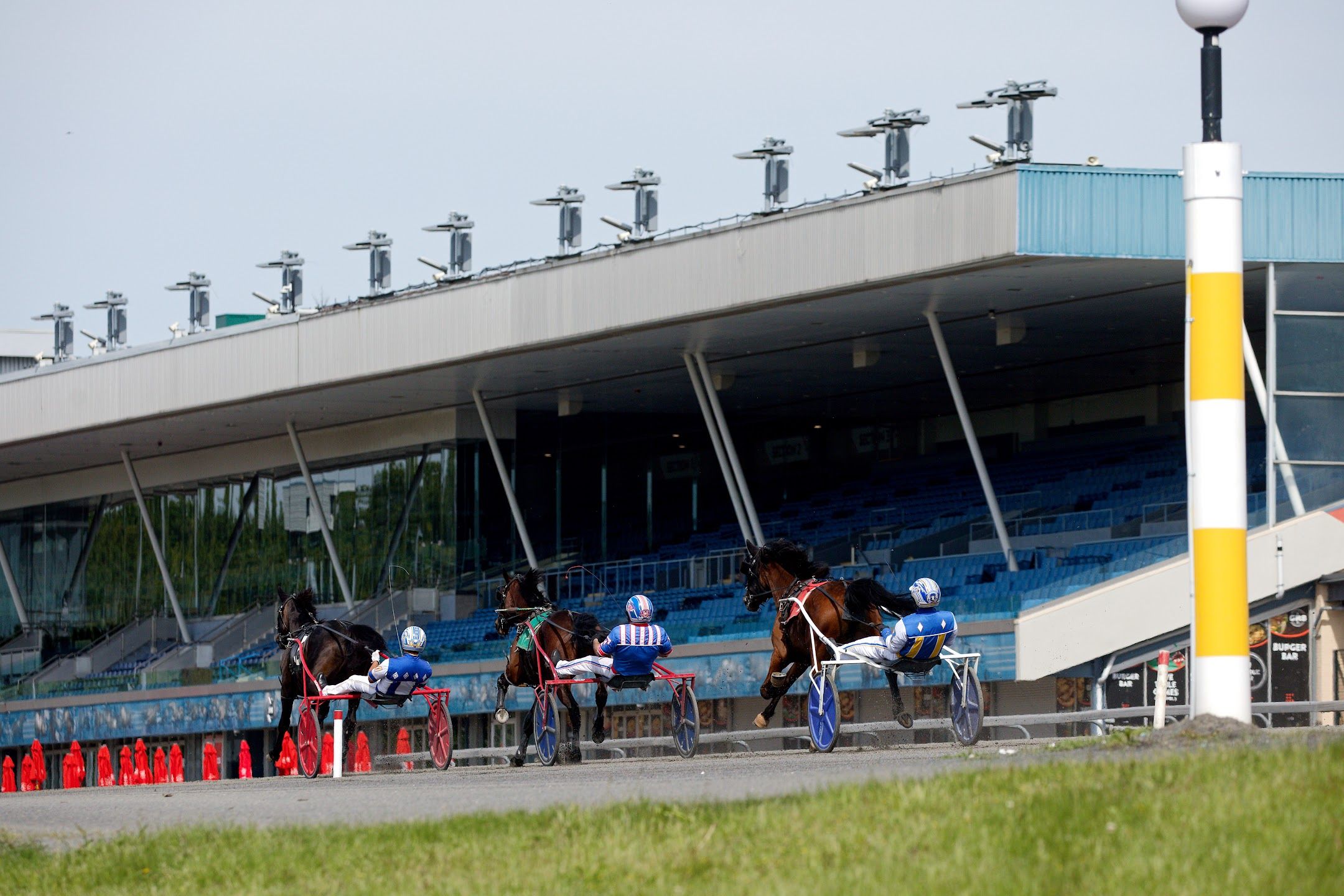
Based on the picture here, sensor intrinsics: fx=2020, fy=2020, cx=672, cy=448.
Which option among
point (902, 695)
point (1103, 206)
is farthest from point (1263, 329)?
point (902, 695)

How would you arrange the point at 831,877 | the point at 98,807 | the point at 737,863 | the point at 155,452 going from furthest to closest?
the point at 155,452, the point at 98,807, the point at 737,863, the point at 831,877

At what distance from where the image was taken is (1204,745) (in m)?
12.3

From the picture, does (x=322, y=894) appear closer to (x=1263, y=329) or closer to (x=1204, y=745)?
(x=1204, y=745)

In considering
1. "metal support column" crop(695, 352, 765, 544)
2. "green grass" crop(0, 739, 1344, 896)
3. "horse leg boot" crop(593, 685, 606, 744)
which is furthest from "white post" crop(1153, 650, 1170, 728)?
"metal support column" crop(695, 352, 765, 544)

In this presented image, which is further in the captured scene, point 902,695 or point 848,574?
point 848,574

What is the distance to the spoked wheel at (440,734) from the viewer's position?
2531cm

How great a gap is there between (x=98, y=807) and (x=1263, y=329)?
2512 cm

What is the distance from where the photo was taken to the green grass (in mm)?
8273

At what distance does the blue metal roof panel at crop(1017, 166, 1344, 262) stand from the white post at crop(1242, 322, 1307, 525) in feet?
5.57

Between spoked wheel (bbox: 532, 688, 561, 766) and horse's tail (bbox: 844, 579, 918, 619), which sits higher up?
horse's tail (bbox: 844, 579, 918, 619)

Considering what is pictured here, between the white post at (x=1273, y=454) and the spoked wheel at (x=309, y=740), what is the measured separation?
544 inches

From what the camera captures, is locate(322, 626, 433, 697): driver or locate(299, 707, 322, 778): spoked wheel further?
locate(299, 707, 322, 778): spoked wheel

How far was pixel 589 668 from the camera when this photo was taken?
75.3ft

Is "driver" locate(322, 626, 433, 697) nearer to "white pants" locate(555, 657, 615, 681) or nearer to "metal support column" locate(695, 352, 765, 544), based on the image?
"white pants" locate(555, 657, 615, 681)
